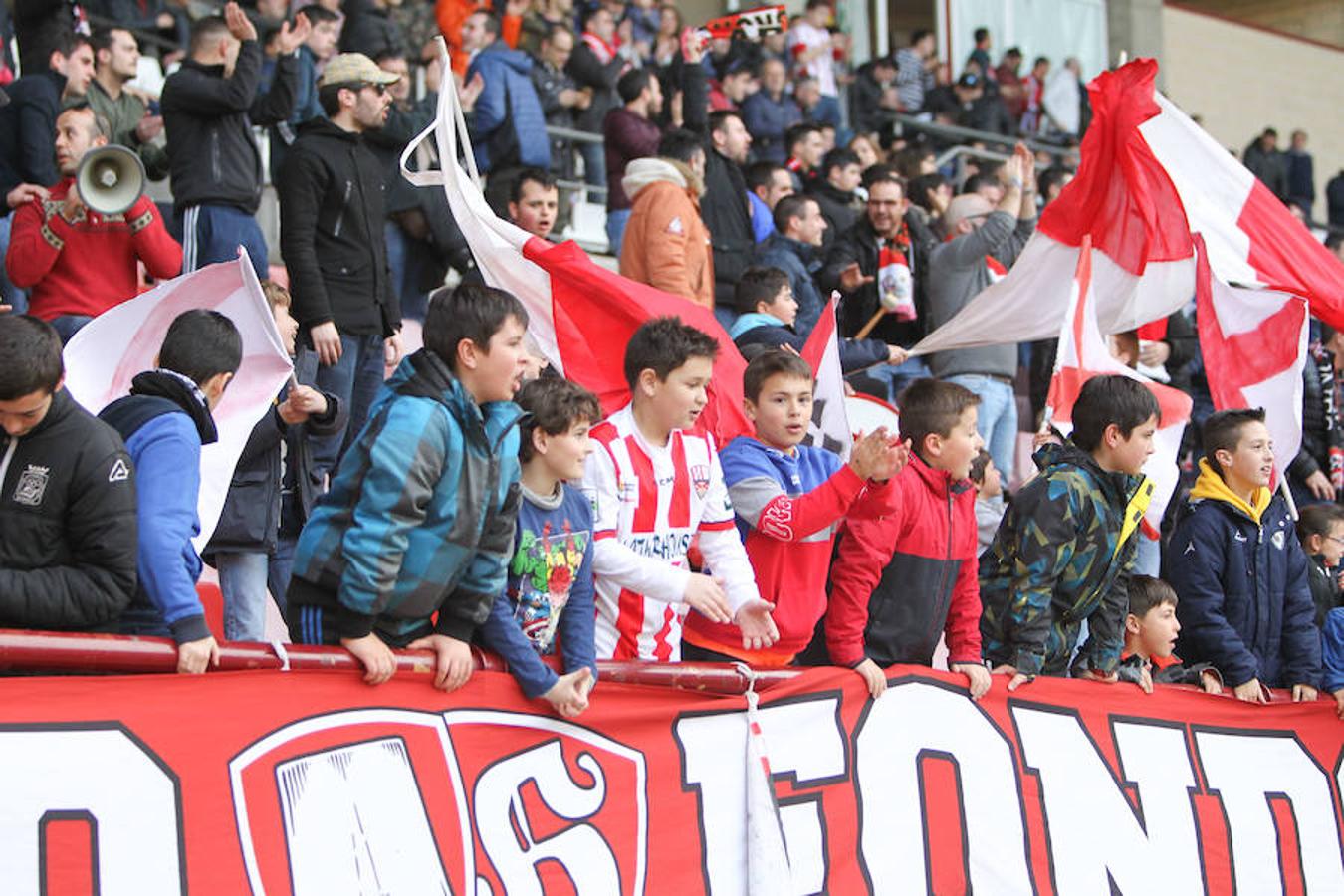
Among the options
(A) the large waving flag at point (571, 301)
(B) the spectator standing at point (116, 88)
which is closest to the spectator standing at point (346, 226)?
(A) the large waving flag at point (571, 301)

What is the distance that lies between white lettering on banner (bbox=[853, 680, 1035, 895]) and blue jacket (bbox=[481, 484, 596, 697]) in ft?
3.19

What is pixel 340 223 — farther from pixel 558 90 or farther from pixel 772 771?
pixel 558 90

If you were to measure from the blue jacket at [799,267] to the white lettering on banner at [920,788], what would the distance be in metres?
3.89

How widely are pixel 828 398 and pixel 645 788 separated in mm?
2390

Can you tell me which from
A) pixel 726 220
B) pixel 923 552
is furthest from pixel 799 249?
pixel 923 552

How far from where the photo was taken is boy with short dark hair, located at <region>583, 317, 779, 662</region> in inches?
204

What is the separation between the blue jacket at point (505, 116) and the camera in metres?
10.8

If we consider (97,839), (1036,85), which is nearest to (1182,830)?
(97,839)

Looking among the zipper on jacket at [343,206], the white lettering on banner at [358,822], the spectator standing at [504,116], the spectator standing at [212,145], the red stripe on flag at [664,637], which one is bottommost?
the white lettering on banner at [358,822]

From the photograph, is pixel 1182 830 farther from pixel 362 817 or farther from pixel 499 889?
pixel 362 817

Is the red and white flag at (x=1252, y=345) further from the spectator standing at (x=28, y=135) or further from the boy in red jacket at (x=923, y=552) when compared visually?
the spectator standing at (x=28, y=135)

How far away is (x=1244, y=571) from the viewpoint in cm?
659

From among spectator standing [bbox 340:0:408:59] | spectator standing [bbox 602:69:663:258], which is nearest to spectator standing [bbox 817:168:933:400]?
spectator standing [bbox 602:69:663:258]

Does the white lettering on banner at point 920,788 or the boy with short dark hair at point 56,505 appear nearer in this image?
the boy with short dark hair at point 56,505
